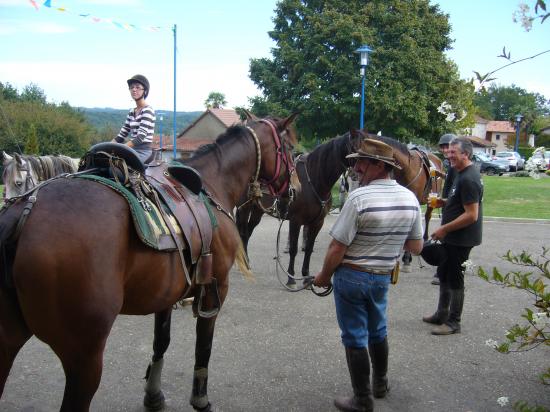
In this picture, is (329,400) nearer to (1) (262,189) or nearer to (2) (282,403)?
(2) (282,403)

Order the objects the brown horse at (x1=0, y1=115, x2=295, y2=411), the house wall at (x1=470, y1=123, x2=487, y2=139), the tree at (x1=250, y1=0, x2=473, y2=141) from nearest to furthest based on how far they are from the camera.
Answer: the brown horse at (x1=0, y1=115, x2=295, y2=411) → the tree at (x1=250, y1=0, x2=473, y2=141) → the house wall at (x1=470, y1=123, x2=487, y2=139)

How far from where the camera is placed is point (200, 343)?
10.4ft

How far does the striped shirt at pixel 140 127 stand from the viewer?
14.8ft

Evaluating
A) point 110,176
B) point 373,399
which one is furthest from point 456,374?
point 110,176

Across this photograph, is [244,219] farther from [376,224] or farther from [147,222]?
[147,222]

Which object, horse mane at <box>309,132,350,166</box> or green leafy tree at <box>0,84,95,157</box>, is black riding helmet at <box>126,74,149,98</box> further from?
green leafy tree at <box>0,84,95,157</box>

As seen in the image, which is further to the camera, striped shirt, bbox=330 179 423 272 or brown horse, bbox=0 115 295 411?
striped shirt, bbox=330 179 423 272

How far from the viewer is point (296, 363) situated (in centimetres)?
400

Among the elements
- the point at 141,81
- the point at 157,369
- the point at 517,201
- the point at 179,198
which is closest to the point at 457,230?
the point at 179,198

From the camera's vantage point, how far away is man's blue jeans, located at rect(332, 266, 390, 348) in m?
3.04

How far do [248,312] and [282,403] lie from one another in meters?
1.97

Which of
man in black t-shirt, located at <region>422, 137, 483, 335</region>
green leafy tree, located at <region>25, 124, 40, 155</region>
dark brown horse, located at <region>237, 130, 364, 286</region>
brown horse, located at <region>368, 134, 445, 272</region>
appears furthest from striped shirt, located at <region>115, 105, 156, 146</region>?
green leafy tree, located at <region>25, 124, 40, 155</region>

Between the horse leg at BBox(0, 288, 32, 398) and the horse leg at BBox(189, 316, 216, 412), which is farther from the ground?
the horse leg at BBox(0, 288, 32, 398)

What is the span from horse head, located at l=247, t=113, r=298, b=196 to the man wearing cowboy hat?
96 centimetres
